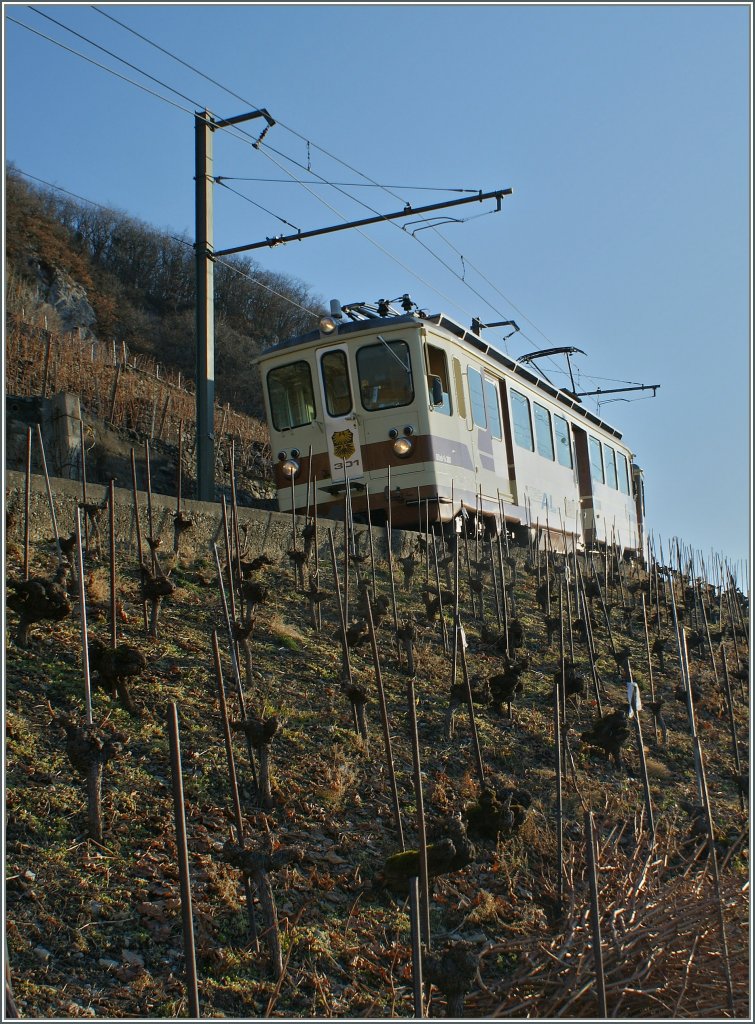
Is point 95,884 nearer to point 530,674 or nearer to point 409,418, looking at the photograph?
point 530,674

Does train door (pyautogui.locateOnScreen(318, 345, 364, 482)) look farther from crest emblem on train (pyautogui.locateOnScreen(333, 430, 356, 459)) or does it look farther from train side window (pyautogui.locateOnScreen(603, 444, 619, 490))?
train side window (pyautogui.locateOnScreen(603, 444, 619, 490))

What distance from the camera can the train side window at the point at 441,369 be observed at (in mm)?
12461

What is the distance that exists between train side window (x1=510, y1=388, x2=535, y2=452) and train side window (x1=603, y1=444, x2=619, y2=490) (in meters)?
4.53

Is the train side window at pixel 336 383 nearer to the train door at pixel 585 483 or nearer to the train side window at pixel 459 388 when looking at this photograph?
the train side window at pixel 459 388

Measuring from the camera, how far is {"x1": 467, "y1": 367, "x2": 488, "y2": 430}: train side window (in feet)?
43.2

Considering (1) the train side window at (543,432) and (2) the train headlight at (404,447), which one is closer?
(2) the train headlight at (404,447)

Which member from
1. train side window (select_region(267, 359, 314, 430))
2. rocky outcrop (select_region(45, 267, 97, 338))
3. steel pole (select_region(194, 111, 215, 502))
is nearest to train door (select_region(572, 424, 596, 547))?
train side window (select_region(267, 359, 314, 430))

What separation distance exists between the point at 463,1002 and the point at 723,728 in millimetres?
5465

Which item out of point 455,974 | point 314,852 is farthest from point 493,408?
point 455,974

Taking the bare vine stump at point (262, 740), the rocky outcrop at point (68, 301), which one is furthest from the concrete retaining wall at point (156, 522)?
the rocky outcrop at point (68, 301)

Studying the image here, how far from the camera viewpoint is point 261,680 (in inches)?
240

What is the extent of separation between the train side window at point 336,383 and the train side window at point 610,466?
7965mm

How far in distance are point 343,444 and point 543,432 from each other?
4.40 m

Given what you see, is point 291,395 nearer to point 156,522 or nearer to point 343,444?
point 343,444
